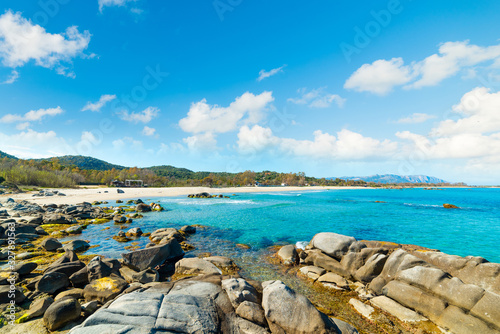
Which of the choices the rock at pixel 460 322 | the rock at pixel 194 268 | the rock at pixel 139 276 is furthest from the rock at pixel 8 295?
the rock at pixel 460 322

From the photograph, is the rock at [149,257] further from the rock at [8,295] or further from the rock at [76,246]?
the rock at [76,246]

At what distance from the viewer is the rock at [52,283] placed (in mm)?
8312

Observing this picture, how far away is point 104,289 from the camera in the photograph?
8141 millimetres

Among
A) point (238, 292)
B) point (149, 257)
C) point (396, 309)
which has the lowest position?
point (396, 309)

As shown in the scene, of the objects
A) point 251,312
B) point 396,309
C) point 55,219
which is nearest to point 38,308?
point 251,312

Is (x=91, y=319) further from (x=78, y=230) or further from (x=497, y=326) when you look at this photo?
(x=78, y=230)

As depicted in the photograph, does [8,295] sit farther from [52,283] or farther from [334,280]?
[334,280]

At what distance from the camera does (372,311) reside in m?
8.57

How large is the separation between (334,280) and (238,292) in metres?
6.77

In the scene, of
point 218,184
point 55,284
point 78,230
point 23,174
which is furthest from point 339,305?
point 218,184

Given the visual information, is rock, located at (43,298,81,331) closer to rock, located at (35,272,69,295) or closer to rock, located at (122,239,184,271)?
rock, located at (35,272,69,295)

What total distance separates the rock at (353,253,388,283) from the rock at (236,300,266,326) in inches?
286

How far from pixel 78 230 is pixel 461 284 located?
29.1m

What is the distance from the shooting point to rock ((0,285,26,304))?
745 centimetres
